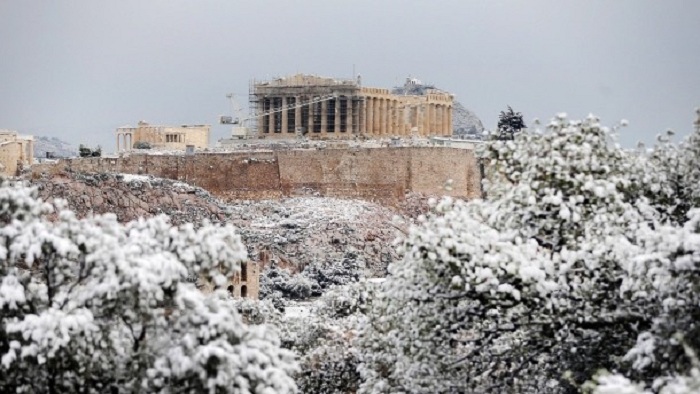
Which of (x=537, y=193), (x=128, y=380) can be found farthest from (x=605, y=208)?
(x=128, y=380)

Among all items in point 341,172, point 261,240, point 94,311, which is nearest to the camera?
point 94,311

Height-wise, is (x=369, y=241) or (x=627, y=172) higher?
(x=627, y=172)

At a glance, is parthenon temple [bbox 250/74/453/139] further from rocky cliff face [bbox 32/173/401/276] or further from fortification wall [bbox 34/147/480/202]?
rocky cliff face [bbox 32/173/401/276]

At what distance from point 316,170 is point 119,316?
46.1m

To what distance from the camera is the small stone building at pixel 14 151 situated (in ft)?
201

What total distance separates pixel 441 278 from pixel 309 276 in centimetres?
2873

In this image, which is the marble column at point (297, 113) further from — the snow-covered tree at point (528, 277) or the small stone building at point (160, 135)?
the snow-covered tree at point (528, 277)

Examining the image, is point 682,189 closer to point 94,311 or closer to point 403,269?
point 403,269

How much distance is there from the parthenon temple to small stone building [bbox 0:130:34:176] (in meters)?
11.8

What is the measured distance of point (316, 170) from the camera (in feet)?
204

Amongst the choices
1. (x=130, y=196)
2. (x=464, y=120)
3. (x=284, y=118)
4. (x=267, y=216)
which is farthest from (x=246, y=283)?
(x=464, y=120)

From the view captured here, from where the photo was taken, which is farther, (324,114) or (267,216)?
(324,114)

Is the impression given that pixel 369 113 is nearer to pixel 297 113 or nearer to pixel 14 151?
pixel 297 113

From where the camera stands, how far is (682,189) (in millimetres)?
19375
